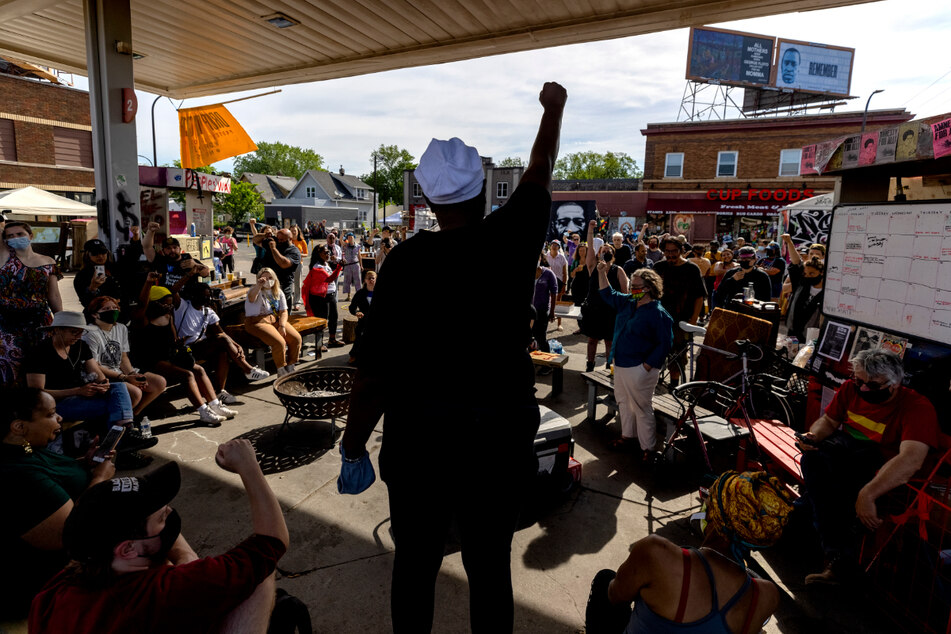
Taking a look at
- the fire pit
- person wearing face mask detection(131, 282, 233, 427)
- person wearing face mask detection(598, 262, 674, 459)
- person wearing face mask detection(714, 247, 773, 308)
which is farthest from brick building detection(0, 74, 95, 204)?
person wearing face mask detection(714, 247, 773, 308)

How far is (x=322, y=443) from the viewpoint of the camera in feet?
16.6

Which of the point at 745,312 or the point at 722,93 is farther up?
the point at 722,93

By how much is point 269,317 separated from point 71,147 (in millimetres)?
28588

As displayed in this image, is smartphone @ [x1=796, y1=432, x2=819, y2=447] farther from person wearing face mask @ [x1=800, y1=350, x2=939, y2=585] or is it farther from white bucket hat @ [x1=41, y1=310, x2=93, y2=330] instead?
white bucket hat @ [x1=41, y1=310, x2=93, y2=330]

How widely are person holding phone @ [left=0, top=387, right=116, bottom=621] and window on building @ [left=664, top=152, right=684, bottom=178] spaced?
3242cm

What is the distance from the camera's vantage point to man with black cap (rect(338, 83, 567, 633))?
1461 millimetres

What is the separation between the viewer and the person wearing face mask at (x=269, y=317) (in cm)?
687

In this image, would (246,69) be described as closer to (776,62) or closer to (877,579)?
(877,579)

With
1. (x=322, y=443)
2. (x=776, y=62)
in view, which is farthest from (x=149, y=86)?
(x=776, y=62)

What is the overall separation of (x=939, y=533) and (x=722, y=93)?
3613cm

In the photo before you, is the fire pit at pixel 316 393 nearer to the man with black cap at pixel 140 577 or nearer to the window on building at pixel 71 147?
the man with black cap at pixel 140 577

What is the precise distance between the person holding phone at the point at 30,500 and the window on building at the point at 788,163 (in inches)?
1310

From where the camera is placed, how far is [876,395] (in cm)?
318

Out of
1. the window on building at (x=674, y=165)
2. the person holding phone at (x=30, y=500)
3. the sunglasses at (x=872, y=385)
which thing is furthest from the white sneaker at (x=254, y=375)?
the window on building at (x=674, y=165)
